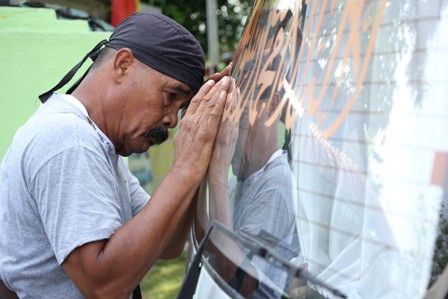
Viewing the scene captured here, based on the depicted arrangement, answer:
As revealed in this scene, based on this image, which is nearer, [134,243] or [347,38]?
[347,38]

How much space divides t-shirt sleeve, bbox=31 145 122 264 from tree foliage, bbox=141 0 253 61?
869 cm

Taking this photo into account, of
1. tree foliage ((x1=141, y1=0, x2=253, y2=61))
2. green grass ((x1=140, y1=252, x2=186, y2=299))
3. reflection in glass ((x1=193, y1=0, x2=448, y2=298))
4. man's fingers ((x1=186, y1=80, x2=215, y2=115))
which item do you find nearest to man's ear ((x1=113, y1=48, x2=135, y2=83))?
man's fingers ((x1=186, y1=80, x2=215, y2=115))

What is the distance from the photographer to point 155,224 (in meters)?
1.67

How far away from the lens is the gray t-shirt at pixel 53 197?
1622mm

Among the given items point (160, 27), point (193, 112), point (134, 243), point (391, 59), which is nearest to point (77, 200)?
point (134, 243)

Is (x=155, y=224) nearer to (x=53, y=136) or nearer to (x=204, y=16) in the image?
(x=53, y=136)

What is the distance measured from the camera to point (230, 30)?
13.0 metres

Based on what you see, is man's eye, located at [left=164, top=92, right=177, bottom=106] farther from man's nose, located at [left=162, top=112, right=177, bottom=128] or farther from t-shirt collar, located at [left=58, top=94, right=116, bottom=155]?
t-shirt collar, located at [left=58, top=94, right=116, bottom=155]

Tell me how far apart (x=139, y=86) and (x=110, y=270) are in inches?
21.9

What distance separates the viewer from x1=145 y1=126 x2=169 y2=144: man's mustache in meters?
1.96

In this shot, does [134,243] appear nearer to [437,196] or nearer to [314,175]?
[314,175]

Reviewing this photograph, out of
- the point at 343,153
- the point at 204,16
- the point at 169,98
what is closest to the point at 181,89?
the point at 169,98

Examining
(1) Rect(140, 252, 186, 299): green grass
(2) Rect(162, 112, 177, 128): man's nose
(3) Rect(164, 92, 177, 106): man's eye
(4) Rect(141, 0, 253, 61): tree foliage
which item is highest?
(4) Rect(141, 0, 253, 61): tree foliage

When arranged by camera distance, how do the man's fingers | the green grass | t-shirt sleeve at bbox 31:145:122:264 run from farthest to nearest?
the green grass, the man's fingers, t-shirt sleeve at bbox 31:145:122:264
